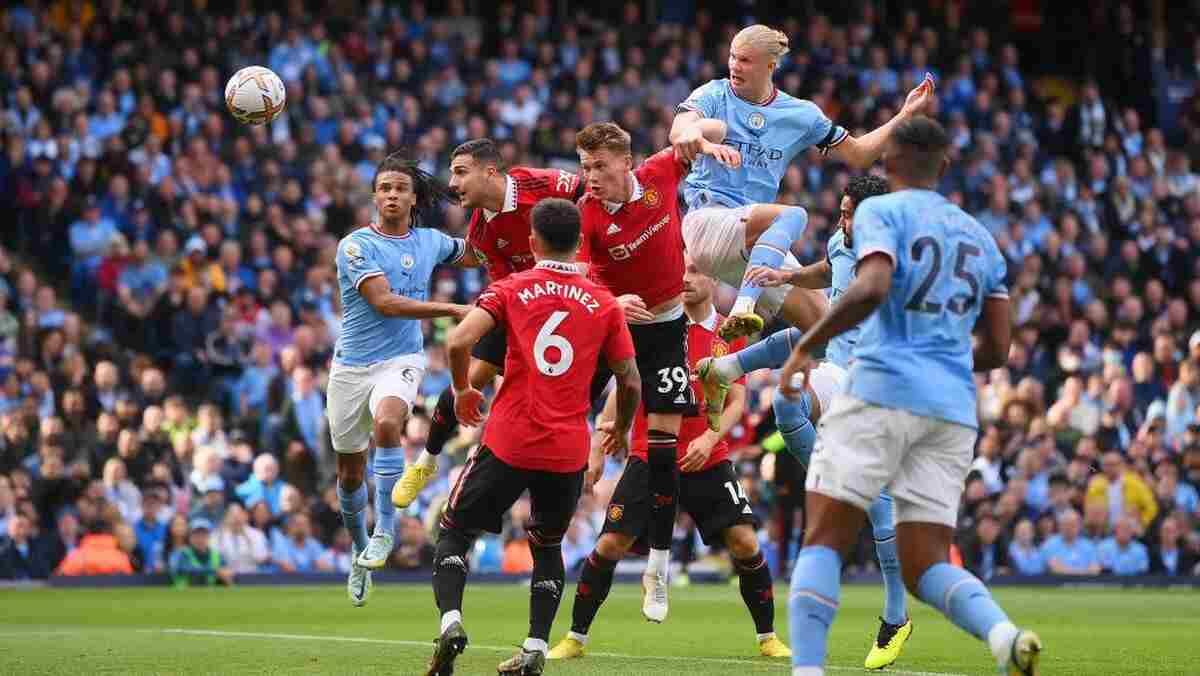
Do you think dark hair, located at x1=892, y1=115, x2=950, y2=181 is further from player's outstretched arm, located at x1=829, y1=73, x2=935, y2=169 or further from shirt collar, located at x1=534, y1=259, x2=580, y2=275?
player's outstretched arm, located at x1=829, y1=73, x2=935, y2=169

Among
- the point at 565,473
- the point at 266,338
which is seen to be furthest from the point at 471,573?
the point at 565,473

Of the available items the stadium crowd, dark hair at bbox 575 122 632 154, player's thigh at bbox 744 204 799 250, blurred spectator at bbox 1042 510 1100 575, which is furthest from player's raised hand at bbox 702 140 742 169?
blurred spectator at bbox 1042 510 1100 575

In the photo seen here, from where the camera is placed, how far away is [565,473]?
9.88 metres

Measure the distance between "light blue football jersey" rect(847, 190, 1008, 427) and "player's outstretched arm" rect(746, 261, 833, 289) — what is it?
2.99 m

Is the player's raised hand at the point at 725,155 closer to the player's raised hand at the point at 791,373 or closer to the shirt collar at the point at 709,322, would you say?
the player's raised hand at the point at 791,373

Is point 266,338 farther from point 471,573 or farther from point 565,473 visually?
point 565,473

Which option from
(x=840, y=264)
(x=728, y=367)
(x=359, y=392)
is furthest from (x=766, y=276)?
(x=359, y=392)

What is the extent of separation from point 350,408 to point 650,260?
3020mm

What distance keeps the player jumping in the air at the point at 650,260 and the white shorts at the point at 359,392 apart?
6.87 feet

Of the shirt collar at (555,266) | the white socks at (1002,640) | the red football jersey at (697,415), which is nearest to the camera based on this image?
the white socks at (1002,640)

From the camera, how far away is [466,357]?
973cm

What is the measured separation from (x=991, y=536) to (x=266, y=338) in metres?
9.16

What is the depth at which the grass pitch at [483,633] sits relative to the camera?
35.9 ft

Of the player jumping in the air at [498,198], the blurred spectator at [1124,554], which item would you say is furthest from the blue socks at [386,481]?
the blurred spectator at [1124,554]
